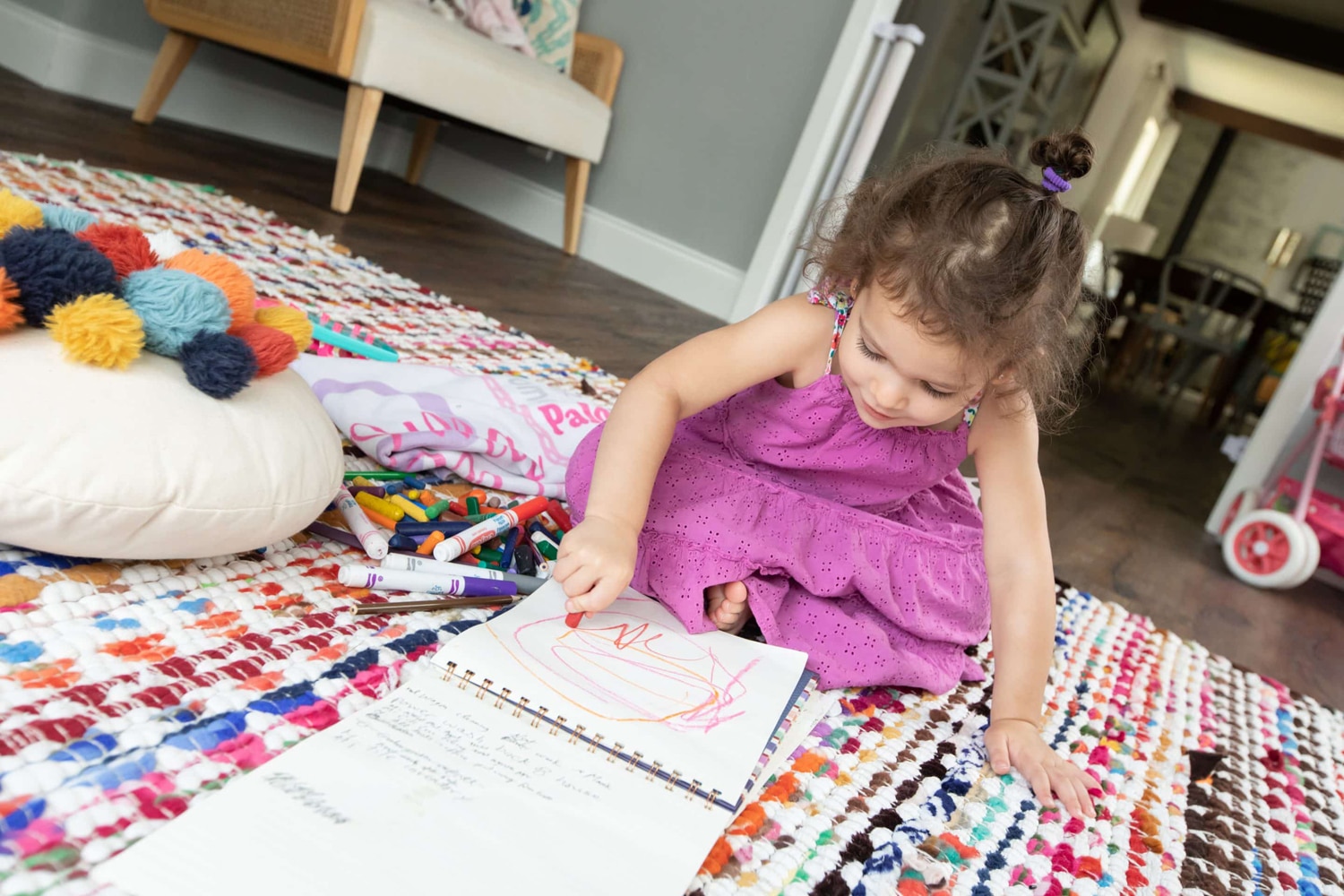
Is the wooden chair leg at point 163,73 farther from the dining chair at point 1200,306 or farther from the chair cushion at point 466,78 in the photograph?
the dining chair at point 1200,306

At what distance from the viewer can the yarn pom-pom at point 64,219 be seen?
644mm

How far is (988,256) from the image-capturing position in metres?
0.68

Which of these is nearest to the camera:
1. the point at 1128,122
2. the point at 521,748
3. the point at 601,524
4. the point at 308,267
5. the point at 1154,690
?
the point at 521,748

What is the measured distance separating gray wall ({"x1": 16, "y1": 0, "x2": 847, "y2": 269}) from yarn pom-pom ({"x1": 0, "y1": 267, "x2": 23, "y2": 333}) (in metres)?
2.13

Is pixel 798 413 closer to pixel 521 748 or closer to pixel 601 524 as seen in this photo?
pixel 601 524

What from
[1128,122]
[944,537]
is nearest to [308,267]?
[944,537]

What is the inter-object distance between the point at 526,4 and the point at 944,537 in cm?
206

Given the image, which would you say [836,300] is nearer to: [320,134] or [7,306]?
[7,306]

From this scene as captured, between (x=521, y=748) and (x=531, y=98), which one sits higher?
(x=531, y=98)

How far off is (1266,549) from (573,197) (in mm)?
1763

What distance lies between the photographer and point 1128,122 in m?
6.00

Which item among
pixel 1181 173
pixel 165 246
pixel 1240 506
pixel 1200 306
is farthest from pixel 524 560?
pixel 1181 173

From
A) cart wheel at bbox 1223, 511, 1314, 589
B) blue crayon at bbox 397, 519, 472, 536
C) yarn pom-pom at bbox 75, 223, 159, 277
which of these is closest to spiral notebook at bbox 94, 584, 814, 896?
blue crayon at bbox 397, 519, 472, 536

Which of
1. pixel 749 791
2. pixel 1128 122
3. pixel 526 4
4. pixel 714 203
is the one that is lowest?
pixel 749 791
